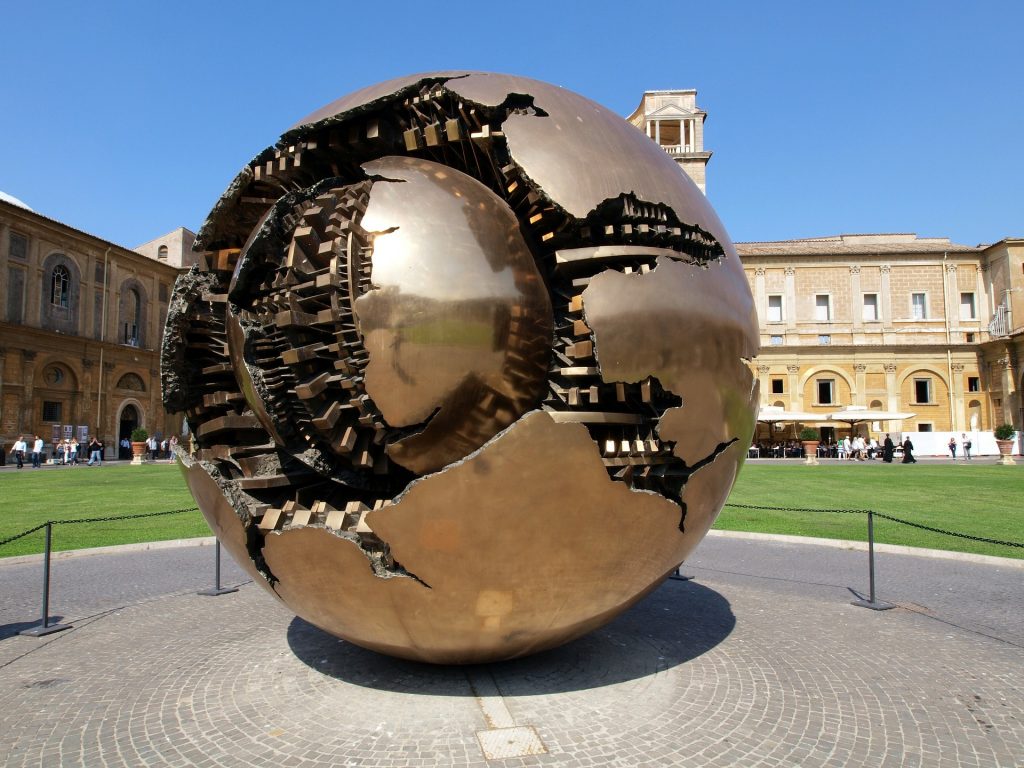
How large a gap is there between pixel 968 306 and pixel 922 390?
26.0ft

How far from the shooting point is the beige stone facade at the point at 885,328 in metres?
53.8

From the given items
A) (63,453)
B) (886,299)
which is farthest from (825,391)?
(63,453)

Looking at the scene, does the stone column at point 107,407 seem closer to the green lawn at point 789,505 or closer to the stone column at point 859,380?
the green lawn at point 789,505

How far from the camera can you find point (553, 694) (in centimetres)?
459

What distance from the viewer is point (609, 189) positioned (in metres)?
4.07

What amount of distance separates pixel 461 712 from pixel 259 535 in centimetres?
173

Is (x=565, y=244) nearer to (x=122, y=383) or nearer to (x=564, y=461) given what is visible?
(x=564, y=461)

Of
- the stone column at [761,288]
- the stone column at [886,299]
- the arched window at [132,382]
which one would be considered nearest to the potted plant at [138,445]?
the arched window at [132,382]

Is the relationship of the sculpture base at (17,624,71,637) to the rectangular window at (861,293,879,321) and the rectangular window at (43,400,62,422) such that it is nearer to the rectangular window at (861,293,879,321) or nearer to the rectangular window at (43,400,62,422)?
the rectangular window at (43,400,62,422)

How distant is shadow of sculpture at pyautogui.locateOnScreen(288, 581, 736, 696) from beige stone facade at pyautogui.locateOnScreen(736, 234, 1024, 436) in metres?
51.7

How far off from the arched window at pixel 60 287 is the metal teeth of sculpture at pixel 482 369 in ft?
155

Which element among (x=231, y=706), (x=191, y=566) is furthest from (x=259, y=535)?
(x=191, y=566)

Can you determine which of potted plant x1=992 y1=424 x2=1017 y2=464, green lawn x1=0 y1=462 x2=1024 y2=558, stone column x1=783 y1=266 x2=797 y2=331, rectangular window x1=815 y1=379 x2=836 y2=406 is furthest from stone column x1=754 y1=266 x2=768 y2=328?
green lawn x1=0 y1=462 x2=1024 y2=558

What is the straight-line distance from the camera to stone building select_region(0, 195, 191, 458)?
39.6 meters
